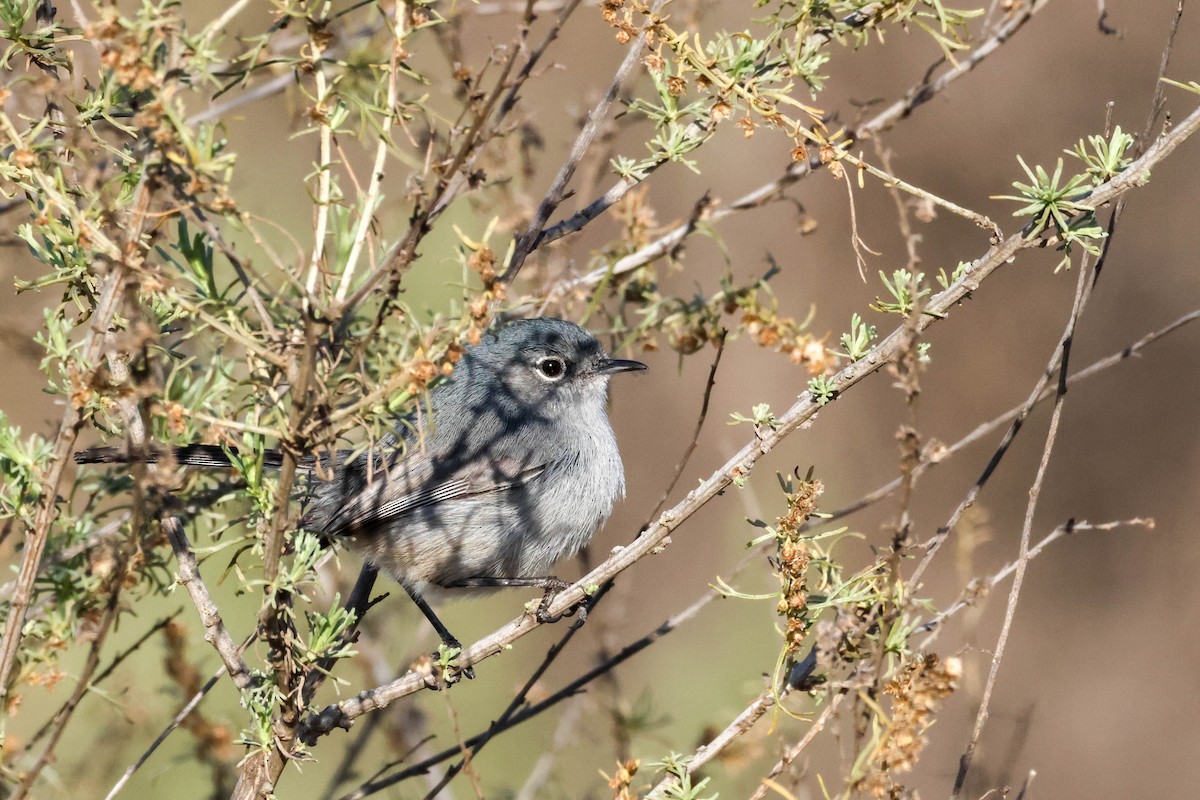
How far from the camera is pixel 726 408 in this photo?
8.93m

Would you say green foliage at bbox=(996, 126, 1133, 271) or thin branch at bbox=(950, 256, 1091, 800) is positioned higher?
green foliage at bbox=(996, 126, 1133, 271)

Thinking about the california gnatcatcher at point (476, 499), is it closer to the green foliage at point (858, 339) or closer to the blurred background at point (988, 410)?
the green foliage at point (858, 339)

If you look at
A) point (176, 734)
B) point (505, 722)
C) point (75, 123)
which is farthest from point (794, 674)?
point (176, 734)

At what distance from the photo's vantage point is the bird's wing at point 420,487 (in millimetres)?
3842

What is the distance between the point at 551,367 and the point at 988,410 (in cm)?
461

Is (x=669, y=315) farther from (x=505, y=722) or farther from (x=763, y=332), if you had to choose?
(x=505, y=722)

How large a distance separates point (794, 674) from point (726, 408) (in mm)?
6302

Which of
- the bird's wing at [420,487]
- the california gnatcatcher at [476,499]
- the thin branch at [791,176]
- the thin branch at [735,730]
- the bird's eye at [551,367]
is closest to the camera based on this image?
the thin branch at [735,730]

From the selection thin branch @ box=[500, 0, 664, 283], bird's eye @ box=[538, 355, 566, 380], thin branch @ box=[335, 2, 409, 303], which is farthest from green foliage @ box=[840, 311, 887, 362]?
bird's eye @ box=[538, 355, 566, 380]

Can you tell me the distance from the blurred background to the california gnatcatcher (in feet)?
8.12

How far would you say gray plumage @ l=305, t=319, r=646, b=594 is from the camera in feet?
13.0

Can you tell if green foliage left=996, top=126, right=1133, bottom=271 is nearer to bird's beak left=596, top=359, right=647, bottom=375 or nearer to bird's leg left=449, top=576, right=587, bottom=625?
bird's beak left=596, top=359, right=647, bottom=375

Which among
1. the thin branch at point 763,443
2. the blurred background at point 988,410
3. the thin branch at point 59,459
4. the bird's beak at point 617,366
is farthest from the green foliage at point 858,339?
the blurred background at point 988,410

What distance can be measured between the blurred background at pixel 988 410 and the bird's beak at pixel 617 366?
232cm
